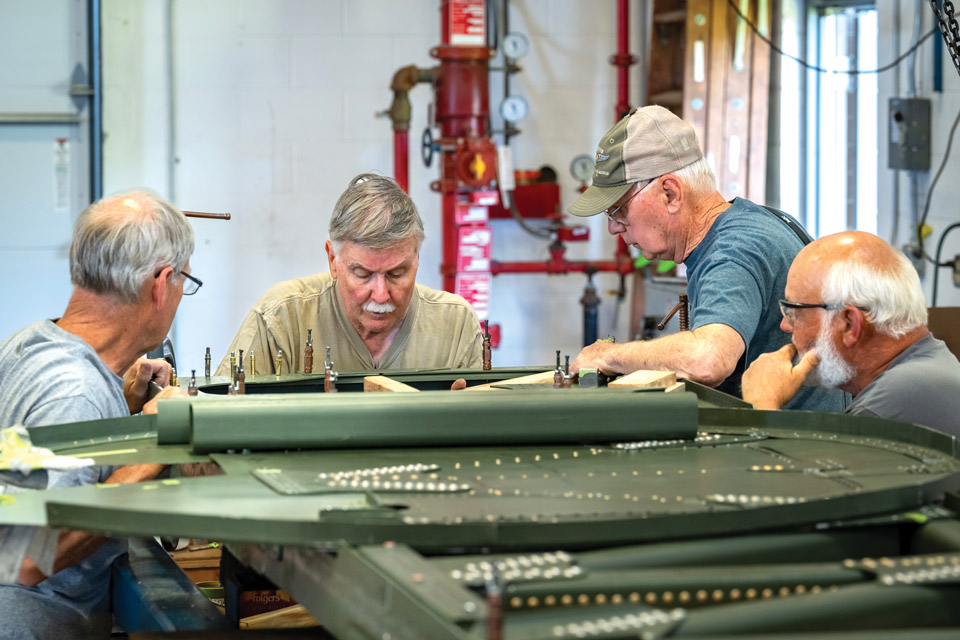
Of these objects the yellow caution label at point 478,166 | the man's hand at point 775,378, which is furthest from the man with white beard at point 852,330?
the yellow caution label at point 478,166

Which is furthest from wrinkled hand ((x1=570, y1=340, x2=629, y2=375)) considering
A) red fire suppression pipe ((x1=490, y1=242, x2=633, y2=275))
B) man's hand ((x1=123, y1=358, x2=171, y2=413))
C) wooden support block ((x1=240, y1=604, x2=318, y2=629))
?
red fire suppression pipe ((x1=490, y1=242, x2=633, y2=275))

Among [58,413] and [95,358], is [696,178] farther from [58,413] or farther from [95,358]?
[58,413]

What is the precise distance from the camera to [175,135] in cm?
525

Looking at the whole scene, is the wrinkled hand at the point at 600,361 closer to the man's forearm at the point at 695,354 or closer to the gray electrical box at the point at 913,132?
the man's forearm at the point at 695,354

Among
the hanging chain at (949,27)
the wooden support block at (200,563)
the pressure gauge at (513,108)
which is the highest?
the pressure gauge at (513,108)

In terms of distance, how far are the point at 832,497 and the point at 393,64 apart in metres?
4.28

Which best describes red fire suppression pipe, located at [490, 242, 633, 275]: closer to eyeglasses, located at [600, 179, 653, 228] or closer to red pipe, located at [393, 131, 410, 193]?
red pipe, located at [393, 131, 410, 193]

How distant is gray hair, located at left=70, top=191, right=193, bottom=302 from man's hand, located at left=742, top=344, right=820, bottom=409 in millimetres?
1128

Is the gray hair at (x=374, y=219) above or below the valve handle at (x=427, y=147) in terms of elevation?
below

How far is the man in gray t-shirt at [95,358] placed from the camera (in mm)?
1852

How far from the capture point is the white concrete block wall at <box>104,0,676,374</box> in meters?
5.23

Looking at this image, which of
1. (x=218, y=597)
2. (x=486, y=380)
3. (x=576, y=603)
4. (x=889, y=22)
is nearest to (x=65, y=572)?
(x=218, y=597)

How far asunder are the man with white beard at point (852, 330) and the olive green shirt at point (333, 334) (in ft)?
2.90

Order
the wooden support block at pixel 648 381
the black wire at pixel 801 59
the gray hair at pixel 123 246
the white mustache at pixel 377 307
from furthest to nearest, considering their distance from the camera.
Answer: the black wire at pixel 801 59 < the white mustache at pixel 377 307 < the gray hair at pixel 123 246 < the wooden support block at pixel 648 381
